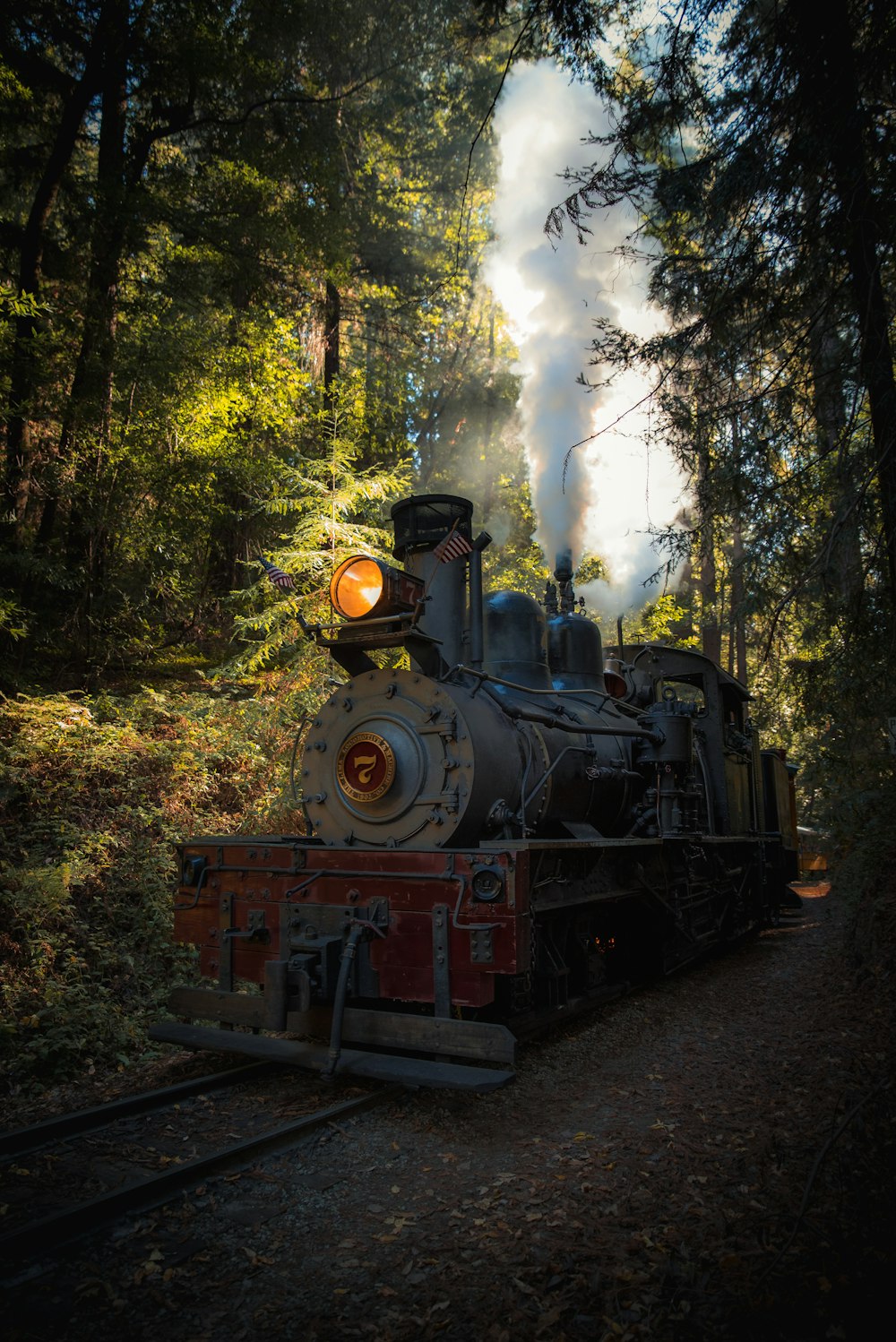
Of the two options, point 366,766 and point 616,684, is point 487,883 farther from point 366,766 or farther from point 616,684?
point 616,684

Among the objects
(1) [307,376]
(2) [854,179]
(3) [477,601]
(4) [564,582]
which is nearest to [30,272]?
(1) [307,376]

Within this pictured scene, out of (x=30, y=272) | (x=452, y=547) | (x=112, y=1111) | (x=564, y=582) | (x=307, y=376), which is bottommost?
(x=112, y=1111)

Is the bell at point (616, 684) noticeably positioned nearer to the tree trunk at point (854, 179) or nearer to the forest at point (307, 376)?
the forest at point (307, 376)

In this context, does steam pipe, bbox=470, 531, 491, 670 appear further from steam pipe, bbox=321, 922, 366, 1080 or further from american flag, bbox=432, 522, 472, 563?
steam pipe, bbox=321, 922, 366, 1080

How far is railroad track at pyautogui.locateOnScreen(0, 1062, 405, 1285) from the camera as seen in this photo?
115 inches

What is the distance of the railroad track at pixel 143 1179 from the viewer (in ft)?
9.57

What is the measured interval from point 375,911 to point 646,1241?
215 centimetres

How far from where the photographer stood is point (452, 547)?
5.38 metres

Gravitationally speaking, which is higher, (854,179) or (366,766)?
(854,179)

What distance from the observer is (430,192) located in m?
18.0

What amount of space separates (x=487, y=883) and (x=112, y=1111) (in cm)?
214

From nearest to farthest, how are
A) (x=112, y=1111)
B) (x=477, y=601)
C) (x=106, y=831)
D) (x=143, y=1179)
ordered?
(x=143, y=1179), (x=112, y=1111), (x=477, y=601), (x=106, y=831)

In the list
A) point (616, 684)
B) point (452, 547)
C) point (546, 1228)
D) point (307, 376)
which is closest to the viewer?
point (546, 1228)

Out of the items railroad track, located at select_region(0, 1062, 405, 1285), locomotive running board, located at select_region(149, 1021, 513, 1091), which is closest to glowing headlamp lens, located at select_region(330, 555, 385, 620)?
locomotive running board, located at select_region(149, 1021, 513, 1091)
